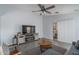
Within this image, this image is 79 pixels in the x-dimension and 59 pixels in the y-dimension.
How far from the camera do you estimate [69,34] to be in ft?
4.89

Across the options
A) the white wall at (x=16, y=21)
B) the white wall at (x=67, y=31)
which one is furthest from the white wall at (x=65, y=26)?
the white wall at (x=16, y=21)

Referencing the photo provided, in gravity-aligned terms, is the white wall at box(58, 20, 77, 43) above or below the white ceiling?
below

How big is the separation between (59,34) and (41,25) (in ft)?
1.23

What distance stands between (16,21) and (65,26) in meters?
0.91

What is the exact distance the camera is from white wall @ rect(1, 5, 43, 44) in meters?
1.42

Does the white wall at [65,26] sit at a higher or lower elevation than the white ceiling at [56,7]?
lower

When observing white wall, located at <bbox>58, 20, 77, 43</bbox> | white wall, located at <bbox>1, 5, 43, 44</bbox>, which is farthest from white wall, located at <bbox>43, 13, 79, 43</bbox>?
white wall, located at <bbox>1, 5, 43, 44</bbox>

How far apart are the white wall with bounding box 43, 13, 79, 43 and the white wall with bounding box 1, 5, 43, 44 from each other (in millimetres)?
135

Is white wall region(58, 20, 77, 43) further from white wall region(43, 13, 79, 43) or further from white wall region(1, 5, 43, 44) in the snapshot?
white wall region(1, 5, 43, 44)

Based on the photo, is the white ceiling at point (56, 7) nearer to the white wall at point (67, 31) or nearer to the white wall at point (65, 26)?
the white wall at point (65, 26)

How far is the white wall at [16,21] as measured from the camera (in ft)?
4.64

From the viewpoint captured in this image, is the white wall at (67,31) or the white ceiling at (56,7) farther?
the white wall at (67,31)

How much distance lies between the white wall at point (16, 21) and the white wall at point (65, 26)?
0.14 metres
